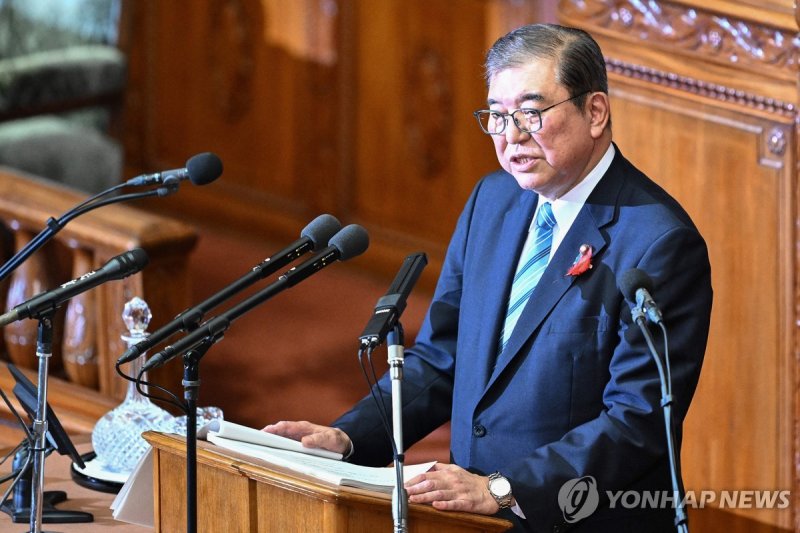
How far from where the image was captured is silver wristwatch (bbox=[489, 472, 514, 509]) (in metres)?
2.76

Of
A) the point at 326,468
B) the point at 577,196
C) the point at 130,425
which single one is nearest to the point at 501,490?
the point at 326,468

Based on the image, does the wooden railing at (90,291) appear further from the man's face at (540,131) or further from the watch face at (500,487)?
the watch face at (500,487)

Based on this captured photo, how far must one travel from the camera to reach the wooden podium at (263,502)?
255 centimetres

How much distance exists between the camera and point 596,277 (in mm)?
2973

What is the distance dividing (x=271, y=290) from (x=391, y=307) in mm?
209

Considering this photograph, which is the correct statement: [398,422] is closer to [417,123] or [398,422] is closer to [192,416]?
[192,416]

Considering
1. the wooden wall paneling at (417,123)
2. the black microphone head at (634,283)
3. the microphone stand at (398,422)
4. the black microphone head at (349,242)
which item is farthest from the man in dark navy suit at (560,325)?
the wooden wall paneling at (417,123)

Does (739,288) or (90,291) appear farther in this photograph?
(90,291)

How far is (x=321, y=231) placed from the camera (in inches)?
107

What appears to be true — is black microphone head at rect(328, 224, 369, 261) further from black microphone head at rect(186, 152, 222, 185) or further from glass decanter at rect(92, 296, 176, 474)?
glass decanter at rect(92, 296, 176, 474)

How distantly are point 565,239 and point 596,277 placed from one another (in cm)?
11

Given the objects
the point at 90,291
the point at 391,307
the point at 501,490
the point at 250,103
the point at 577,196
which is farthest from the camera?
the point at 250,103

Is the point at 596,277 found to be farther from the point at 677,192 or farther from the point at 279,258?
the point at 677,192

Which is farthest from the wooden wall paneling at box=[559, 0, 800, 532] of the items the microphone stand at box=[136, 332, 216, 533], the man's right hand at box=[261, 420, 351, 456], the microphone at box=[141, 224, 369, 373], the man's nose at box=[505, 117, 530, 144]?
the microphone stand at box=[136, 332, 216, 533]
